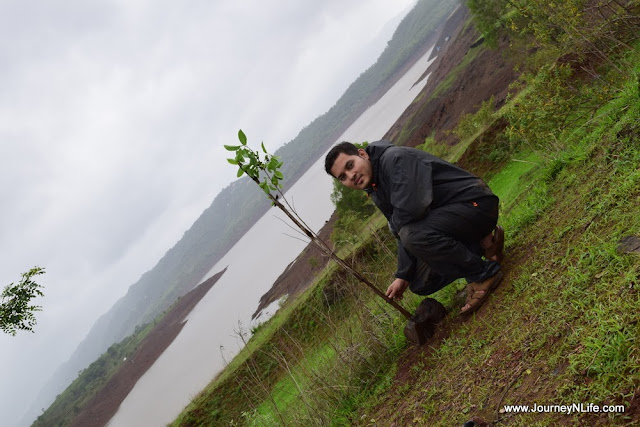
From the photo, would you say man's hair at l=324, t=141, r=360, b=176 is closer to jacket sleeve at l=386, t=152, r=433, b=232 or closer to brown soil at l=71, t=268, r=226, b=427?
jacket sleeve at l=386, t=152, r=433, b=232

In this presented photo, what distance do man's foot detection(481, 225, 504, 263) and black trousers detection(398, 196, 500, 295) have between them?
0.14 meters

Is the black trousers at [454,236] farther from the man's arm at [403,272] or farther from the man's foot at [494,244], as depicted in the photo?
the man's arm at [403,272]

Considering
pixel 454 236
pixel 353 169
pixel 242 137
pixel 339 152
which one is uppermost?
pixel 242 137

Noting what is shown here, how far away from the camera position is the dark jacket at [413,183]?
3318 millimetres

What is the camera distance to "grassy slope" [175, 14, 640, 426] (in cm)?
204

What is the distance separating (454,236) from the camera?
3.48 m

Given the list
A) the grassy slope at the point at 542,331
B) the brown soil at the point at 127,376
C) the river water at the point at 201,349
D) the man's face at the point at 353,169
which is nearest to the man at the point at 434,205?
the man's face at the point at 353,169

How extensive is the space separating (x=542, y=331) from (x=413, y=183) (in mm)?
1376

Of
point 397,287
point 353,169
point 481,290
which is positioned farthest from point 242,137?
point 481,290

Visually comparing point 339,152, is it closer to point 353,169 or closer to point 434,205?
point 353,169

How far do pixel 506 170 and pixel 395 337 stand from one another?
6023 mm

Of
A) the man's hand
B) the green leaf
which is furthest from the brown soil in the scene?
the green leaf

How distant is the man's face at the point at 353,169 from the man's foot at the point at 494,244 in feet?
3.99

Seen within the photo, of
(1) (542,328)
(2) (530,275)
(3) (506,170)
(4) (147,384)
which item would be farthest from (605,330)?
(4) (147,384)
